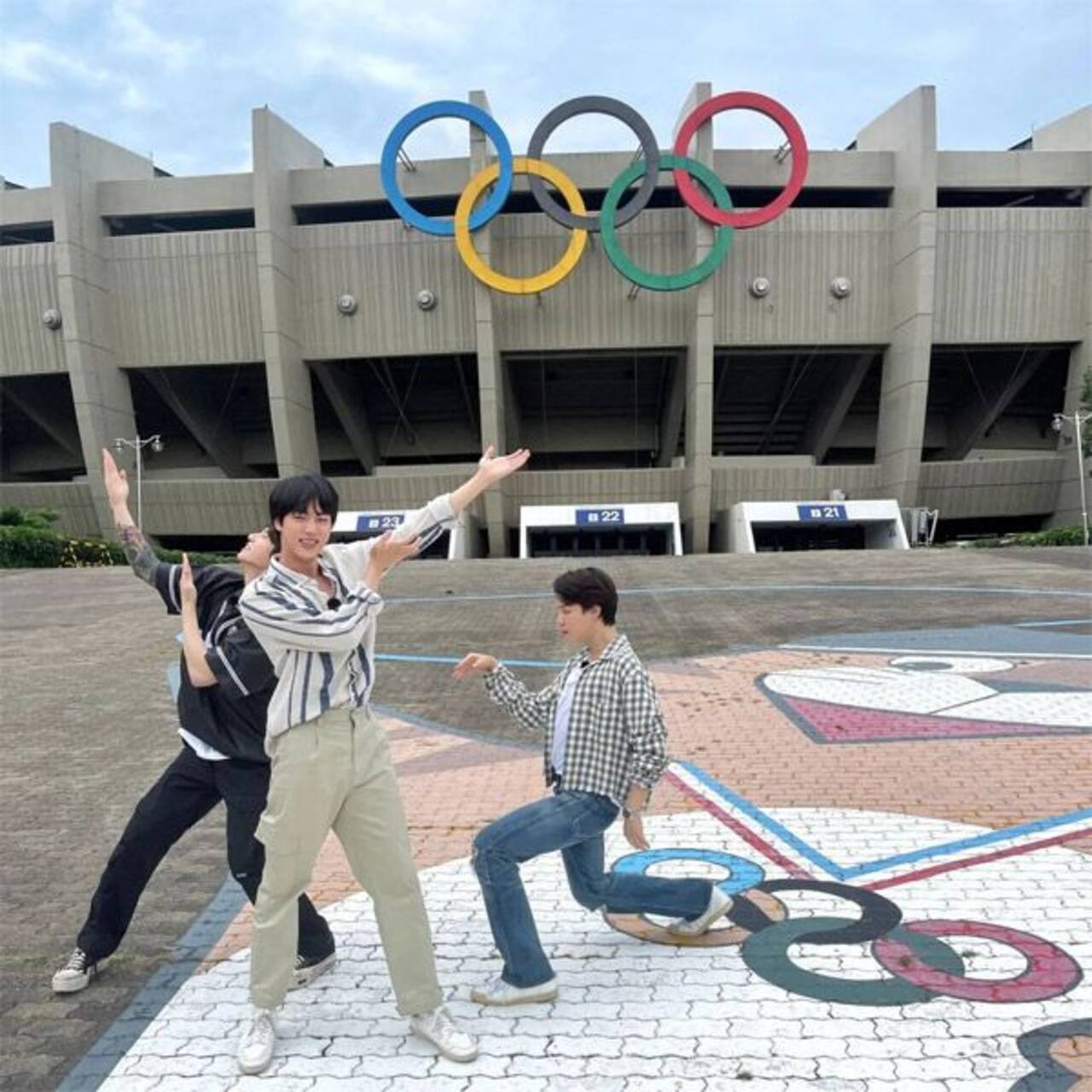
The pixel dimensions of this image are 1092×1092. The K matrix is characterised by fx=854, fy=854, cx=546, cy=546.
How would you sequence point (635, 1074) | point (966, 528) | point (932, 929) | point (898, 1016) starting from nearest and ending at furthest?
point (635, 1074), point (898, 1016), point (932, 929), point (966, 528)

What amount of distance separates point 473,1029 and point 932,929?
198 centimetres

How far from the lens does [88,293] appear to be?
30578 millimetres

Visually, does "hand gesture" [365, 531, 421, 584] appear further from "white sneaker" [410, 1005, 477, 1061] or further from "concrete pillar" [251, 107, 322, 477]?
"concrete pillar" [251, 107, 322, 477]

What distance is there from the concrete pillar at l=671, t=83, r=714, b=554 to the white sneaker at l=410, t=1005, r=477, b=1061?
28.1 metres

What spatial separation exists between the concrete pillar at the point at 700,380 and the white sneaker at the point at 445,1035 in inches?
1107

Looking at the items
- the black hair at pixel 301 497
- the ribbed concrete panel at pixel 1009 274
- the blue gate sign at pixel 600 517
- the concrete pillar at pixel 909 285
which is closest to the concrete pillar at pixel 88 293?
the blue gate sign at pixel 600 517

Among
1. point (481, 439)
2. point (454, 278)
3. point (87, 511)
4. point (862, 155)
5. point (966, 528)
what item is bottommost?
point (966, 528)

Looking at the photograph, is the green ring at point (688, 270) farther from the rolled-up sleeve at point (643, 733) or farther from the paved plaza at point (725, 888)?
the rolled-up sleeve at point (643, 733)

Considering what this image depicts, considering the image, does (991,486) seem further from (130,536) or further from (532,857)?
(130,536)

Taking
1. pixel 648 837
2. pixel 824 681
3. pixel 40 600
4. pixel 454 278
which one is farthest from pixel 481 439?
pixel 648 837

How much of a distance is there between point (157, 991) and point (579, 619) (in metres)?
2.28

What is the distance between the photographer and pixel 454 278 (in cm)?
3088

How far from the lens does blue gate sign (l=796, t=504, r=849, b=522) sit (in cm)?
3023

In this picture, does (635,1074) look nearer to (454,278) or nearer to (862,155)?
(454,278)
